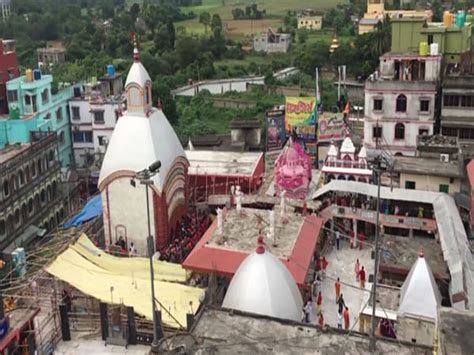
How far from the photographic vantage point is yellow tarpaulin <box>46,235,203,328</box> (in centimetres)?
2302

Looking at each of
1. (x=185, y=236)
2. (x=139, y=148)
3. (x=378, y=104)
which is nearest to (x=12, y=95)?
(x=139, y=148)

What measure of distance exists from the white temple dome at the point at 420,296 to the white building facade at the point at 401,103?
56.0ft

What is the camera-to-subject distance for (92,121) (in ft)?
146

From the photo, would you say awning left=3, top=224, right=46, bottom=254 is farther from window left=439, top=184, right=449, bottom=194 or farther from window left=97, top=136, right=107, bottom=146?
window left=439, top=184, right=449, bottom=194

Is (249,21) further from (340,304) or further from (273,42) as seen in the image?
(340,304)

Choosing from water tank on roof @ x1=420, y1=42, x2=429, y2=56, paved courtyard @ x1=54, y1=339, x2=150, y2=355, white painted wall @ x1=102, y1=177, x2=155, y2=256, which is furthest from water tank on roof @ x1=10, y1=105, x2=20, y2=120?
water tank on roof @ x1=420, y1=42, x2=429, y2=56

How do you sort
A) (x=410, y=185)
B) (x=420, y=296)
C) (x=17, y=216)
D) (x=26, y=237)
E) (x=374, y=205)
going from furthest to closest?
(x=26, y=237)
(x=17, y=216)
(x=410, y=185)
(x=374, y=205)
(x=420, y=296)

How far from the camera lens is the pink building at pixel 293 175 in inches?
1272

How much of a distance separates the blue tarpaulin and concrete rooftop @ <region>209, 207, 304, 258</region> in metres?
7.61

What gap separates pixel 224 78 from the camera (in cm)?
8200

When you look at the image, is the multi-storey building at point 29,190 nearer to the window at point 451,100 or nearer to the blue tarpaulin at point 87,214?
the blue tarpaulin at point 87,214

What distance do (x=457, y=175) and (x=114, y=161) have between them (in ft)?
52.3

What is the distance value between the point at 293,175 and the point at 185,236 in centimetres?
642

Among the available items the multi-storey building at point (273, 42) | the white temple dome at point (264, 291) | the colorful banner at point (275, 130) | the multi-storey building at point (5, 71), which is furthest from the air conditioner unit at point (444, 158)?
the multi-storey building at point (273, 42)
